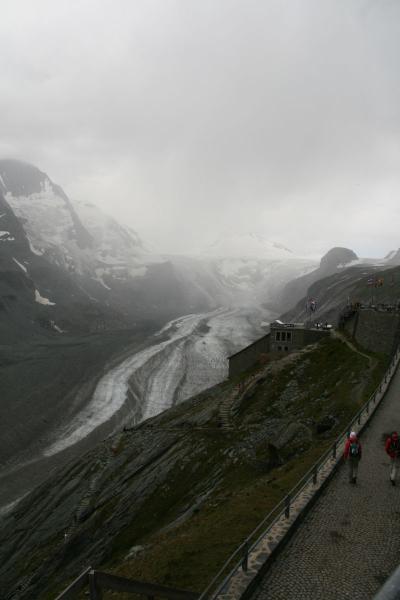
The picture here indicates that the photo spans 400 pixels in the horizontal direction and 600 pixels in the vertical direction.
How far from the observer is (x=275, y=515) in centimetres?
1830

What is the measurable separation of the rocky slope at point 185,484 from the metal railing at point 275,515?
1420 millimetres

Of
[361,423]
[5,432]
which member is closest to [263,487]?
[361,423]

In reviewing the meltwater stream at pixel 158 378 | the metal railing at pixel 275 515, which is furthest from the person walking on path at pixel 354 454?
the meltwater stream at pixel 158 378

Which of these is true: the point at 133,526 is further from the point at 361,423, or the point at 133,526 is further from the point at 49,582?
the point at 361,423

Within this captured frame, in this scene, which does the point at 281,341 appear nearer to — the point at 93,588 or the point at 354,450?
the point at 354,450

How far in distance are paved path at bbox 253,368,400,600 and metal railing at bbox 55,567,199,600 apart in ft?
8.46

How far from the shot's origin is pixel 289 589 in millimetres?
12008

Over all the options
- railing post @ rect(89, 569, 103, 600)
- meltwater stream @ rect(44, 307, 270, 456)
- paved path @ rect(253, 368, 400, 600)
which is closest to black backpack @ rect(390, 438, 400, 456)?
paved path @ rect(253, 368, 400, 600)

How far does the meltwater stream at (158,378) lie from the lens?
78.4 meters

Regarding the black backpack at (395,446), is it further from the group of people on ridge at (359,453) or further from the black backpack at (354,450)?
the black backpack at (354,450)

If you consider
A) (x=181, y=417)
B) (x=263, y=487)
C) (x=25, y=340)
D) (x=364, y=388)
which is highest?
(x=364, y=388)

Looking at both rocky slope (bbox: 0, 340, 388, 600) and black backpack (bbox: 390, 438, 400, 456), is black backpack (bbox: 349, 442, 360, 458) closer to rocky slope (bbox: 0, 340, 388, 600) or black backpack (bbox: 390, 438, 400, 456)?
black backpack (bbox: 390, 438, 400, 456)

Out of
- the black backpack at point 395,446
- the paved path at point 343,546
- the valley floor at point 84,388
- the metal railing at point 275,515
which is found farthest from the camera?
the valley floor at point 84,388

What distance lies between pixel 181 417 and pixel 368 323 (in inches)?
960
